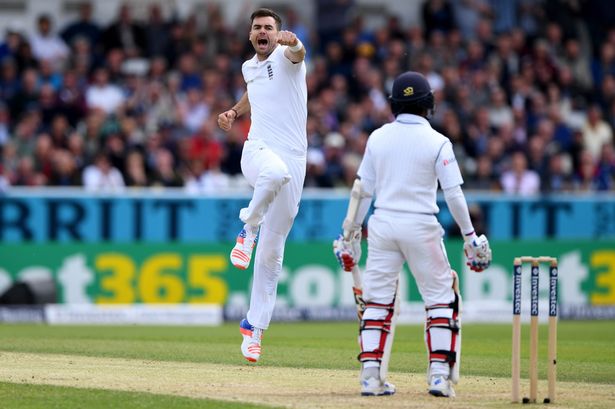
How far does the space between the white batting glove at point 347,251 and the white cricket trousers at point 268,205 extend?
1.24 metres

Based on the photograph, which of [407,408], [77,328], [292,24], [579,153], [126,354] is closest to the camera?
[407,408]

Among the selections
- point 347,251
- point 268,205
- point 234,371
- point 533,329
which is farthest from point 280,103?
point 533,329

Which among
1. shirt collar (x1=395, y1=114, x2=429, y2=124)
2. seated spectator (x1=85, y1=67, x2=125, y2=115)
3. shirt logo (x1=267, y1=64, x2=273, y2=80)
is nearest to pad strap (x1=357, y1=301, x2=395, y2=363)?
shirt collar (x1=395, y1=114, x2=429, y2=124)

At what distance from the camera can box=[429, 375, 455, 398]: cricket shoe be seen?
8797 millimetres

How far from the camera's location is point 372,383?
8.87 meters

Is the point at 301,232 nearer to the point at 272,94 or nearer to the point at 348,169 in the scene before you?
the point at 348,169

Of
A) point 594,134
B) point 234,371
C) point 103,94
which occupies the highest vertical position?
point 103,94

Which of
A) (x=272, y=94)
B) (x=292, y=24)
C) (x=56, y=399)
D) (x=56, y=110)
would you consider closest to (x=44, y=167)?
(x=56, y=110)

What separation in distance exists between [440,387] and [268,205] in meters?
2.33

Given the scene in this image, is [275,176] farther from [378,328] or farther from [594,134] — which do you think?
[594,134]

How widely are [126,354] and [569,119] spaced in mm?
14470

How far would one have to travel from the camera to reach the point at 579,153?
22.8 metres

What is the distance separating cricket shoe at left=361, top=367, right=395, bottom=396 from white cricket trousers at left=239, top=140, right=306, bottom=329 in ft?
6.18

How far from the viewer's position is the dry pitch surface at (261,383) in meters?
8.60
